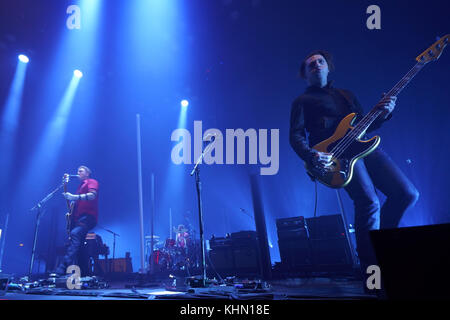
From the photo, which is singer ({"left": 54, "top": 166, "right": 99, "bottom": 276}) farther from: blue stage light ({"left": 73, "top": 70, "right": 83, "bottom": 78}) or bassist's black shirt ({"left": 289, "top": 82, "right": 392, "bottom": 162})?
bassist's black shirt ({"left": 289, "top": 82, "right": 392, "bottom": 162})

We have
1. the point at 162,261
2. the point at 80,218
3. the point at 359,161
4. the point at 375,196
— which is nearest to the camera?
the point at 375,196

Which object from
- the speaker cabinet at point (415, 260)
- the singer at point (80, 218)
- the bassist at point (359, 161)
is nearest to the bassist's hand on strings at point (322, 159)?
the bassist at point (359, 161)

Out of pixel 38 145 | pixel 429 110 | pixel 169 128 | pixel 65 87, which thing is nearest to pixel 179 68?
pixel 169 128

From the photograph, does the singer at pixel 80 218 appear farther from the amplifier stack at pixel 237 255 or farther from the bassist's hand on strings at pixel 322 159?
the bassist's hand on strings at pixel 322 159

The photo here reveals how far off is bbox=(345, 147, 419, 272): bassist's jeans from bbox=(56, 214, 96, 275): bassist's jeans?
4404 mm

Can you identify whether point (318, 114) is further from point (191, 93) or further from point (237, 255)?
point (191, 93)

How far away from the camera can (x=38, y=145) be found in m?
6.91

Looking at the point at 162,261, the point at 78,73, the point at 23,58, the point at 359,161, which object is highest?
the point at 23,58

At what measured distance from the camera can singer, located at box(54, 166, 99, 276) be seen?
14.7ft

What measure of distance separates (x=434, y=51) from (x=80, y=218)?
6156 millimetres

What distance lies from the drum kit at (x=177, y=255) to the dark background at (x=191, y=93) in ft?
2.32

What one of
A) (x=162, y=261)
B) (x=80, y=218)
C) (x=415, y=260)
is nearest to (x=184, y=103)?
(x=80, y=218)

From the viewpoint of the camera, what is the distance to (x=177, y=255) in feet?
22.8

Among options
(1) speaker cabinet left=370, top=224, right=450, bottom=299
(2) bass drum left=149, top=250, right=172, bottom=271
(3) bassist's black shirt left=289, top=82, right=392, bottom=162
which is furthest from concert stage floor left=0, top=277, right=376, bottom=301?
(2) bass drum left=149, top=250, right=172, bottom=271
